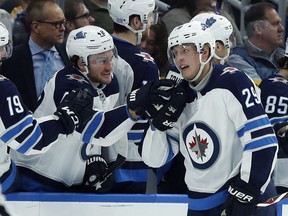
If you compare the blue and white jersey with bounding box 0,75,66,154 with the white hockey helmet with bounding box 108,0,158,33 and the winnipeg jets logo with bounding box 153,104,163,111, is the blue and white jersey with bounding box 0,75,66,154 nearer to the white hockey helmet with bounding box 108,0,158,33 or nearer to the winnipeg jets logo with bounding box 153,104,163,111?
the winnipeg jets logo with bounding box 153,104,163,111

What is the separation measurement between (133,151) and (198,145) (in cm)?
89

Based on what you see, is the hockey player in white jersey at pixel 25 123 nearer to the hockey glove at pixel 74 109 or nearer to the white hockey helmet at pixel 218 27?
the hockey glove at pixel 74 109

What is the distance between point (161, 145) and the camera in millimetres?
4699

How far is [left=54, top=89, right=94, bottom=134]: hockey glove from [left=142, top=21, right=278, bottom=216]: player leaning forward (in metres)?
0.33

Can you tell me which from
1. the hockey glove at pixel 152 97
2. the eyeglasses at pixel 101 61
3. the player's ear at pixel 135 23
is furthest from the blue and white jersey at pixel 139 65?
the hockey glove at pixel 152 97

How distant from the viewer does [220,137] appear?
4484 millimetres

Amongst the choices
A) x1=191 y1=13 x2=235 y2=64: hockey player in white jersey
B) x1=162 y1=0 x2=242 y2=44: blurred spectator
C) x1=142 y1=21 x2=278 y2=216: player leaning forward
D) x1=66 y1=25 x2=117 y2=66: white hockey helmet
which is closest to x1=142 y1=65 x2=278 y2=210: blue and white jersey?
x1=142 y1=21 x2=278 y2=216: player leaning forward

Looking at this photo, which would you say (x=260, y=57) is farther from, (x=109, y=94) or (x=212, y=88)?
(x=212, y=88)

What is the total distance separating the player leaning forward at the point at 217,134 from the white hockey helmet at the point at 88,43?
0.52m

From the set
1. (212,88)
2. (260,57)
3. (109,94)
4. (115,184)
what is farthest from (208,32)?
(260,57)

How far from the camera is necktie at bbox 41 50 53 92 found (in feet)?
18.7

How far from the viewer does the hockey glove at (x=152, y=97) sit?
4559 millimetres

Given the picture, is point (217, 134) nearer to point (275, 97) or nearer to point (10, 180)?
point (275, 97)

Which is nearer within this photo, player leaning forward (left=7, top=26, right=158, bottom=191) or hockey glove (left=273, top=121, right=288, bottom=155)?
player leaning forward (left=7, top=26, right=158, bottom=191)
